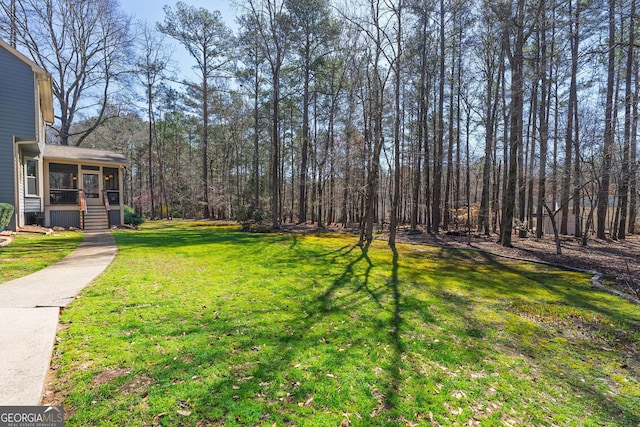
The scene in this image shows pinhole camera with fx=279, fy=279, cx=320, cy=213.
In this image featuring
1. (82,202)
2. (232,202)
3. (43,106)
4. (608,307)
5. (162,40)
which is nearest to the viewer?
(608,307)

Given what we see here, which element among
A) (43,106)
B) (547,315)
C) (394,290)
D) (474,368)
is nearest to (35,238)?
(43,106)

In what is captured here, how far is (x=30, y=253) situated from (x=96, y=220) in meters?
7.40

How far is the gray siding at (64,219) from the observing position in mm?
12523

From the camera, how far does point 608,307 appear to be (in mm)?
5078

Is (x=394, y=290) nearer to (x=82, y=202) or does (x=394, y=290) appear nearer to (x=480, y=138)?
(x=82, y=202)

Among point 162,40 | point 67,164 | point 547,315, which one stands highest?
point 162,40

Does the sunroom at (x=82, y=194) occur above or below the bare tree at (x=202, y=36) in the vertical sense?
below

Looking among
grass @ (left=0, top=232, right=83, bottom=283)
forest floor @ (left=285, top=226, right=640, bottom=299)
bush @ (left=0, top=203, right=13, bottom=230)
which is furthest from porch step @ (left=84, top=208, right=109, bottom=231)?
forest floor @ (left=285, top=226, right=640, bottom=299)

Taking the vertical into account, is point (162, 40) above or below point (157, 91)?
above

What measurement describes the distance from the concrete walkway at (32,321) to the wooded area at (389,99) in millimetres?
8248

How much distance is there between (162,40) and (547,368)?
28.0m

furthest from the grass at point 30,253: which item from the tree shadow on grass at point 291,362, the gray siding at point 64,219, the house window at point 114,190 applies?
the house window at point 114,190

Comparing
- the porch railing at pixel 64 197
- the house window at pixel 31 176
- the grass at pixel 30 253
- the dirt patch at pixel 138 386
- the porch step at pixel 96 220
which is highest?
the house window at pixel 31 176
